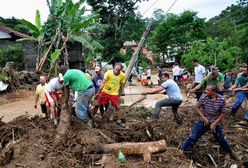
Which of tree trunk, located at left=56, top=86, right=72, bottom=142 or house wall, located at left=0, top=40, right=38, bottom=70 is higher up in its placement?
house wall, located at left=0, top=40, right=38, bottom=70

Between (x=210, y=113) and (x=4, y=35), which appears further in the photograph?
(x=4, y=35)

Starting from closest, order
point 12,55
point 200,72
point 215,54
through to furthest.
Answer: point 200,72 < point 12,55 < point 215,54

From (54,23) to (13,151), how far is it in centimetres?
1392

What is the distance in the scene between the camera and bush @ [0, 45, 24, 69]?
755 inches

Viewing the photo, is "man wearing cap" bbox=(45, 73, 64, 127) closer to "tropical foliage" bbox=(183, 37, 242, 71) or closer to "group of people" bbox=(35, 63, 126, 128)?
"group of people" bbox=(35, 63, 126, 128)

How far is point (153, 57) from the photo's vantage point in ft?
130

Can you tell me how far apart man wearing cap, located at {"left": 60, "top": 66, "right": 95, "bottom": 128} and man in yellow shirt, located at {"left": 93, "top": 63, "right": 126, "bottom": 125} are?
694mm

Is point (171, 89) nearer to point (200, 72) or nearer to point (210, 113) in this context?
point (210, 113)

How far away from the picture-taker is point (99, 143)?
19.4 feet

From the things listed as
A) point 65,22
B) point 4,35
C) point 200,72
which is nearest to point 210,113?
point 200,72

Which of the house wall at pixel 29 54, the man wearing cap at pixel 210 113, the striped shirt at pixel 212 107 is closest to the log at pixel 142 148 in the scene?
the man wearing cap at pixel 210 113

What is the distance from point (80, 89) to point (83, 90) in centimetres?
7

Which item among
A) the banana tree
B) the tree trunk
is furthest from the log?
the banana tree

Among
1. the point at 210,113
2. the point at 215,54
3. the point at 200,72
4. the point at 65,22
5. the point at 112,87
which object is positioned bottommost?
the point at 210,113
